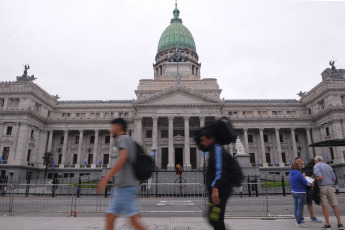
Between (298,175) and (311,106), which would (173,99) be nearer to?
(311,106)

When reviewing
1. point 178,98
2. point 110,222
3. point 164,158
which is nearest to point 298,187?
point 110,222

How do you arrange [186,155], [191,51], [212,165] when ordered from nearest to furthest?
[212,165] < [186,155] < [191,51]

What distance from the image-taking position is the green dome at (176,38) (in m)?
70.3

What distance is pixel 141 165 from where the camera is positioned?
4688mm

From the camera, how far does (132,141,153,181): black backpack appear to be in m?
4.64

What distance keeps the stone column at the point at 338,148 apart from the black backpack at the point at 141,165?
4503cm

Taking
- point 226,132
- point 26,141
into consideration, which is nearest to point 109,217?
point 226,132

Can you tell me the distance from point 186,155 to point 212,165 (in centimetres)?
3763

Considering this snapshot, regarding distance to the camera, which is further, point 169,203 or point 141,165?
point 169,203

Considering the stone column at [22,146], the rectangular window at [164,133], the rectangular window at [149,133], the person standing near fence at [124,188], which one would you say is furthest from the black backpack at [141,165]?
the stone column at [22,146]

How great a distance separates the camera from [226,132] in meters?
4.45

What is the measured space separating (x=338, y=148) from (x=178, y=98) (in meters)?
27.5

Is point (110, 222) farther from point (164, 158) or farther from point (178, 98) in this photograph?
point (164, 158)

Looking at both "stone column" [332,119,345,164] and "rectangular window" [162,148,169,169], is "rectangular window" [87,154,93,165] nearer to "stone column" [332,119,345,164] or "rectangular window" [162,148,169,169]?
"rectangular window" [162,148,169,169]
